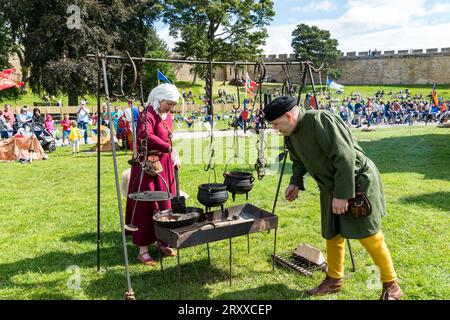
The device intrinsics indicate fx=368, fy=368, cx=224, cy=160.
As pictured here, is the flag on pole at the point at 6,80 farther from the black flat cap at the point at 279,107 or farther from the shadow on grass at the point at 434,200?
the black flat cap at the point at 279,107

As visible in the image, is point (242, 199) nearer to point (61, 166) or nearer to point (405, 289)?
point (405, 289)

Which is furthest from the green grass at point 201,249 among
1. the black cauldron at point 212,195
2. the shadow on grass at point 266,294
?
the black cauldron at point 212,195

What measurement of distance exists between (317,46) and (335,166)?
5074 cm

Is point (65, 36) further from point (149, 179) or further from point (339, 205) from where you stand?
point (339, 205)

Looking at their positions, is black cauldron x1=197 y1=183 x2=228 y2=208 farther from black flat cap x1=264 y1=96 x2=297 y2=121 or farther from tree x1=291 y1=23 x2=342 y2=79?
tree x1=291 y1=23 x2=342 y2=79

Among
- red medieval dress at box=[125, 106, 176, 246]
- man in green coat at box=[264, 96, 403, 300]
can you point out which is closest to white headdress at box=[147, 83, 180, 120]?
red medieval dress at box=[125, 106, 176, 246]

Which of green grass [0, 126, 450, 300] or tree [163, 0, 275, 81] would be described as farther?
tree [163, 0, 275, 81]

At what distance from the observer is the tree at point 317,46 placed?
49.1 meters

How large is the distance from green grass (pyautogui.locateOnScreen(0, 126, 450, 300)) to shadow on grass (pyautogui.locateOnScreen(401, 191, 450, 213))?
1cm

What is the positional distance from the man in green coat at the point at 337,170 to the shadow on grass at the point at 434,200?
130 inches

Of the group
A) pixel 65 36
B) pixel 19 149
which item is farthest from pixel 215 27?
pixel 19 149

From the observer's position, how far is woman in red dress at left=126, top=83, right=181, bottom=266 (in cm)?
369

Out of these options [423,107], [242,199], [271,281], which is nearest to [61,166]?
[242,199]

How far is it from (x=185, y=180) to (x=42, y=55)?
1848 cm
